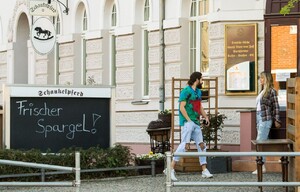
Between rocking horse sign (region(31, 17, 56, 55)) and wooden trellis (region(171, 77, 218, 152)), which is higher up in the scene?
rocking horse sign (region(31, 17, 56, 55))

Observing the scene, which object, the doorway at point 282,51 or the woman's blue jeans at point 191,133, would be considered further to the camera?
the doorway at point 282,51

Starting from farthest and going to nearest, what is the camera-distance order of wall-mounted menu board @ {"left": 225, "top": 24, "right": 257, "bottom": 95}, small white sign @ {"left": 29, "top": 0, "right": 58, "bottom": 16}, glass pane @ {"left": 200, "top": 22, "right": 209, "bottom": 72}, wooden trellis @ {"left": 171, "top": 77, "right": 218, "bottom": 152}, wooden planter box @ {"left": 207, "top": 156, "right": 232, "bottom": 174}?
1. small white sign @ {"left": 29, "top": 0, "right": 58, "bottom": 16}
2. glass pane @ {"left": 200, "top": 22, "right": 209, "bottom": 72}
3. wall-mounted menu board @ {"left": 225, "top": 24, "right": 257, "bottom": 95}
4. wooden trellis @ {"left": 171, "top": 77, "right": 218, "bottom": 152}
5. wooden planter box @ {"left": 207, "top": 156, "right": 232, "bottom": 174}

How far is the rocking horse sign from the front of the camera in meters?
24.2

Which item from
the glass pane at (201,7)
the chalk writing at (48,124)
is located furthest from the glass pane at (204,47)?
the chalk writing at (48,124)

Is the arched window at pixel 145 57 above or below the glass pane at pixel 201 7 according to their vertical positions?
below

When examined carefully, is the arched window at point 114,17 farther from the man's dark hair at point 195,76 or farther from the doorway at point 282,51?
the man's dark hair at point 195,76

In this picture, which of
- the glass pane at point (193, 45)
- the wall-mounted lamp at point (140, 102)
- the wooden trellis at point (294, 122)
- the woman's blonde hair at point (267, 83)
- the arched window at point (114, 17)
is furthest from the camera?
the arched window at point (114, 17)

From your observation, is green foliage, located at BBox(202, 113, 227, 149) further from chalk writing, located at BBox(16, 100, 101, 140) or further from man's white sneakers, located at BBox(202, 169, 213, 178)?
chalk writing, located at BBox(16, 100, 101, 140)

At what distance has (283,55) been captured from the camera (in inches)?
874

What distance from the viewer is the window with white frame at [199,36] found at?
24719 millimetres

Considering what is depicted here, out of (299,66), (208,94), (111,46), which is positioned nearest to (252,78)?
(208,94)

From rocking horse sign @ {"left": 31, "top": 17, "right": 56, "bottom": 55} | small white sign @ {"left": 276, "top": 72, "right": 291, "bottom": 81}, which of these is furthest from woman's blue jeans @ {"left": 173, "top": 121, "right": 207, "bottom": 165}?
rocking horse sign @ {"left": 31, "top": 17, "right": 56, "bottom": 55}

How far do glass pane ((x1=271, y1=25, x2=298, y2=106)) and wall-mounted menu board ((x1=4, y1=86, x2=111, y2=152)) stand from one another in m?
3.47

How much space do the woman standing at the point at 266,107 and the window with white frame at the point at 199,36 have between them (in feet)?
13.2
